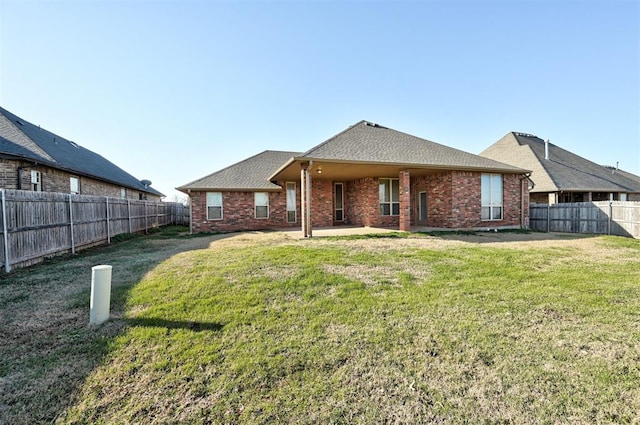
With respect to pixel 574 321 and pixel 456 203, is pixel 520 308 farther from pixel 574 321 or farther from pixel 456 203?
pixel 456 203

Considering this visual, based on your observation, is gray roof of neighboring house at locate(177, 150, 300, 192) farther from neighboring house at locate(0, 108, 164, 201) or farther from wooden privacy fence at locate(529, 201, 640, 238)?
wooden privacy fence at locate(529, 201, 640, 238)

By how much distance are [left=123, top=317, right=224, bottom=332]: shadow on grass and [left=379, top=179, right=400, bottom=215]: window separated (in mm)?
12279

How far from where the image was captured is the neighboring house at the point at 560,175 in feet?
60.5

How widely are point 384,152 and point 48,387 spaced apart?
1144cm

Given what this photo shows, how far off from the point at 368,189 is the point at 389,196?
1.13 m

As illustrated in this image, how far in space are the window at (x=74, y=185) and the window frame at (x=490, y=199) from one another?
19992 millimetres

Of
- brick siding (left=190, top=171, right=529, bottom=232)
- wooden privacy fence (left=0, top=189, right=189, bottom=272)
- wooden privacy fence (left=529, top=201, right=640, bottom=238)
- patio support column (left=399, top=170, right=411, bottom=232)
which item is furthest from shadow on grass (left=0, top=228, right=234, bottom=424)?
wooden privacy fence (left=529, top=201, right=640, bottom=238)

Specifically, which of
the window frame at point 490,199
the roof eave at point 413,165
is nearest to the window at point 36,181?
the roof eave at point 413,165

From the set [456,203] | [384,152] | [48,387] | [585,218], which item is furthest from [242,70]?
[585,218]

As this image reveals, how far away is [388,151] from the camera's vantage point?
40.3ft

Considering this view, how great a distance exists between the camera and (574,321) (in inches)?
147

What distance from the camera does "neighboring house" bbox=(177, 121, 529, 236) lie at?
11.7m

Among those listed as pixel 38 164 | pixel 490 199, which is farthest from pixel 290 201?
pixel 38 164

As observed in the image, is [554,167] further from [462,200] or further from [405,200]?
[405,200]
